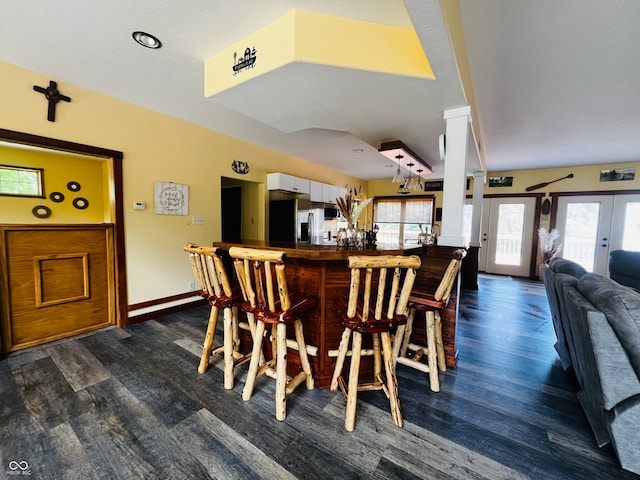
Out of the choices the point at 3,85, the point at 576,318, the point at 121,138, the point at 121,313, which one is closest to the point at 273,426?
the point at 576,318

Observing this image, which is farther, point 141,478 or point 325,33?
point 325,33

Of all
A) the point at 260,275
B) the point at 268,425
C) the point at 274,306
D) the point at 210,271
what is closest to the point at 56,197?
the point at 210,271

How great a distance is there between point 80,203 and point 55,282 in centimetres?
149

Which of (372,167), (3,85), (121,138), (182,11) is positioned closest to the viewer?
(182,11)

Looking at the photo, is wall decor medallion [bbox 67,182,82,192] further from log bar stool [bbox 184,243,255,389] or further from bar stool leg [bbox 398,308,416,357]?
bar stool leg [bbox 398,308,416,357]

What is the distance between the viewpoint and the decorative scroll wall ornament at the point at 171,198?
321 cm

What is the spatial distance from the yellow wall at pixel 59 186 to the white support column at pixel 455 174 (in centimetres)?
413

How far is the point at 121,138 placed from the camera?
2887 millimetres

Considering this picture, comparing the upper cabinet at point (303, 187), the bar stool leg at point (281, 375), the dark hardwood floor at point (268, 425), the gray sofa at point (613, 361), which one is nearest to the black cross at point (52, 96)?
the dark hardwood floor at point (268, 425)

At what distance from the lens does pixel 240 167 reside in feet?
13.5

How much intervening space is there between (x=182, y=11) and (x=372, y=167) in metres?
4.71

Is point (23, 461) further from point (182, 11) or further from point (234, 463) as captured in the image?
point (182, 11)

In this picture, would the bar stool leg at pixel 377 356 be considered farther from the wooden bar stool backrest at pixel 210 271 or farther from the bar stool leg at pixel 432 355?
the wooden bar stool backrest at pixel 210 271

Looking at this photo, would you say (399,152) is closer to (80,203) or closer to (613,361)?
(613,361)
